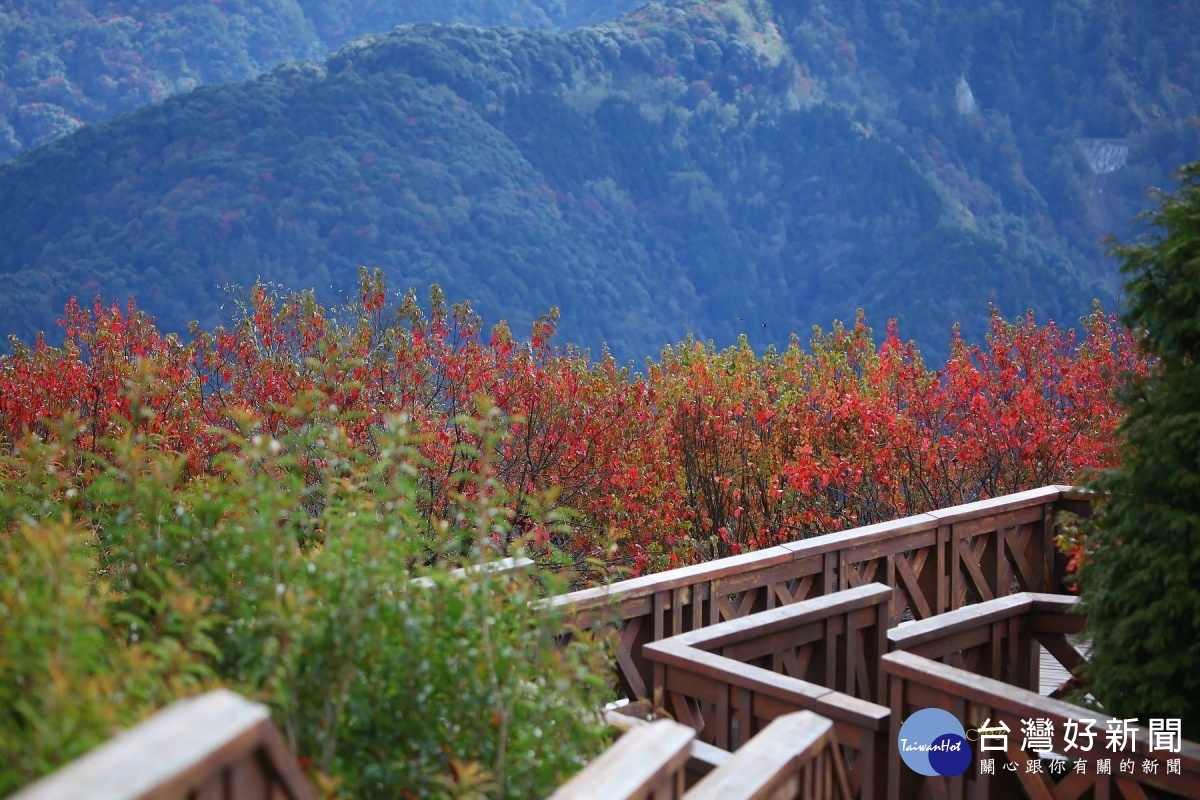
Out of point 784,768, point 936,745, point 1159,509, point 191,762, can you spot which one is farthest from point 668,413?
point 191,762

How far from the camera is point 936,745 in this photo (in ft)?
13.9

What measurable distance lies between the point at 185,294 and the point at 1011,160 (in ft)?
114

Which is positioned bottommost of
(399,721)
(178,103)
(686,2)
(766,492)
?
(766,492)

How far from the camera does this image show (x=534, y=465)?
10273mm

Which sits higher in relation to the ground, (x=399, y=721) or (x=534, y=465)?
(x=399, y=721)

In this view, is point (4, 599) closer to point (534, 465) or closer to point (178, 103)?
point (534, 465)

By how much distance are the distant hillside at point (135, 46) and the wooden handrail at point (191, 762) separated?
170ft

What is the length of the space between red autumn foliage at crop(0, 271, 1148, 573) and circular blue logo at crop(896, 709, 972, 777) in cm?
562

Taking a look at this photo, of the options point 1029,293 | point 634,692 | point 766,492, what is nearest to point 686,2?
point 1029,293

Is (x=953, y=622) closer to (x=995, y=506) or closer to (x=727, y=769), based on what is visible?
(x=995, y=506)

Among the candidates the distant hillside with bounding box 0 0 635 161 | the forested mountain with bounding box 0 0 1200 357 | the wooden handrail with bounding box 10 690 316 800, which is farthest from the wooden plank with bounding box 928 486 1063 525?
the distant hillside with bounding box 0 0 635 161

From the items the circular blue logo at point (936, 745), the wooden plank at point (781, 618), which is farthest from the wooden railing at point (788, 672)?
the circular blue logo at point (936, 745)

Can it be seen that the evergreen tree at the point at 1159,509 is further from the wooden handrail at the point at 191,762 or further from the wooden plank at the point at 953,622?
the wooden handrail at the point at 191,762

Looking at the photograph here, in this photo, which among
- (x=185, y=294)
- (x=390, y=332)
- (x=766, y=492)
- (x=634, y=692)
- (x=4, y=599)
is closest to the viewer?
(x=4, y=599)
